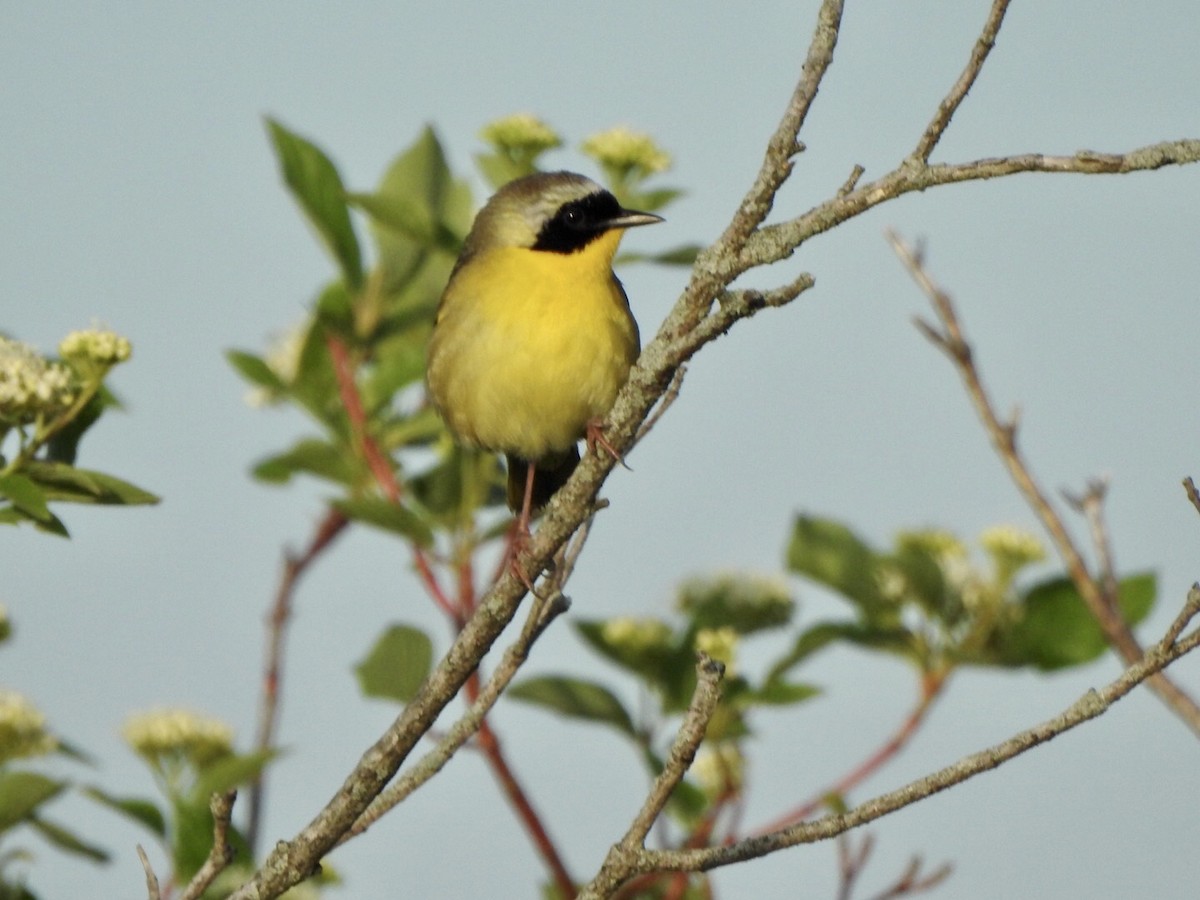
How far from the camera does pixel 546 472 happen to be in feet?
14.9

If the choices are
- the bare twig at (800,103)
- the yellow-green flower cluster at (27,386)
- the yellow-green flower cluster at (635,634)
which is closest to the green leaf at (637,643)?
the yellow-green flower cluster at (635,634)

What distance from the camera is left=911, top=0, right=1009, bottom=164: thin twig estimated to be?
8.02 ft

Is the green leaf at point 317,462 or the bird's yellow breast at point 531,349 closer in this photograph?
the bird's yellow breast at point 531,349

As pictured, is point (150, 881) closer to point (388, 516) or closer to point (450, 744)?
point (450, 744)

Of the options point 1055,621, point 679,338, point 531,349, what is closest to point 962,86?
point 679,338

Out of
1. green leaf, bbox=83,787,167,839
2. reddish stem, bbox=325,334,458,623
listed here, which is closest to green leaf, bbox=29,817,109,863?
green leaf, bbox=83,787,167,839

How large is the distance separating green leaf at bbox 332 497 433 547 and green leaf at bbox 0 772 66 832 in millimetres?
1110

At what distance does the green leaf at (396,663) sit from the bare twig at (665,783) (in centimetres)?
183

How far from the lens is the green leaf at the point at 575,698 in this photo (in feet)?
14.6

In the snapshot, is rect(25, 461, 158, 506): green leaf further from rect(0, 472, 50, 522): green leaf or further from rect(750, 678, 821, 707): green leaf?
rect(750, 678, 821, 707): green leaf

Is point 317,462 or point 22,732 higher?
point 317,462

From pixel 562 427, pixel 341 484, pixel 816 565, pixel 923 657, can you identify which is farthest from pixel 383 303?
pixel 923 657

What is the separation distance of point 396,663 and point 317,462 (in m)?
0.81

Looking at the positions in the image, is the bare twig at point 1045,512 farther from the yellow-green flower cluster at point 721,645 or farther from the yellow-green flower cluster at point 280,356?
the yellow-green flower cluster at point 280,356
